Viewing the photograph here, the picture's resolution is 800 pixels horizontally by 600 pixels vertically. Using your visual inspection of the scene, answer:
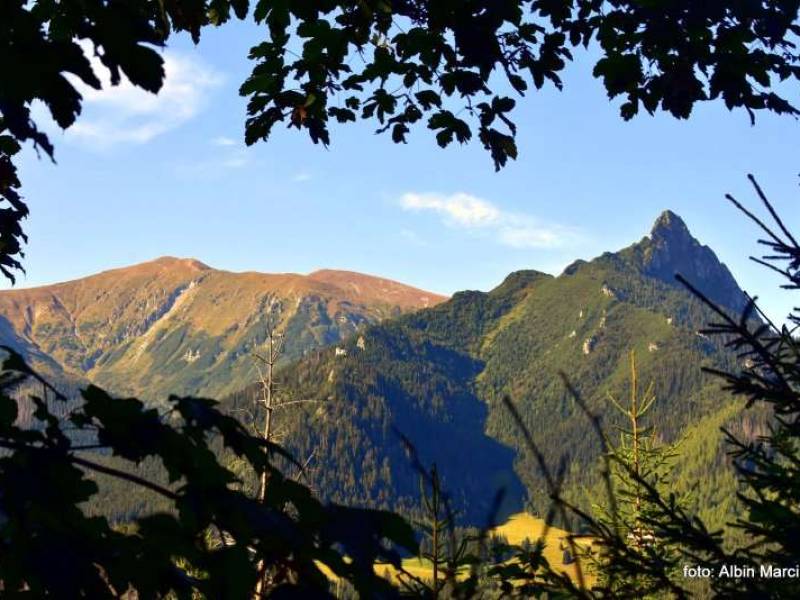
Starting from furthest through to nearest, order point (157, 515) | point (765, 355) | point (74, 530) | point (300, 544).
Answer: point (765, 355) < point (157, 515) < point (74, 530) < point (300, 544)

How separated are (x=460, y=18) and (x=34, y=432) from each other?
185 inches

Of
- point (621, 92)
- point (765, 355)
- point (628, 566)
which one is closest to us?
point (628, 566)

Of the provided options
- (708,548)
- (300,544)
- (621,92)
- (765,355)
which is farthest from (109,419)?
(621,92)

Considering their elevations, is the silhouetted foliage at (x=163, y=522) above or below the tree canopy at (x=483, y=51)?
below

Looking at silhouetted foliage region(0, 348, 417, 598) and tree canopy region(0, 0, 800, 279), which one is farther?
tree canopy region(0, 0, 800, 279)

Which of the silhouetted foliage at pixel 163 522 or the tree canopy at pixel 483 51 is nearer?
the silhouetted foliage at pixel 163 522

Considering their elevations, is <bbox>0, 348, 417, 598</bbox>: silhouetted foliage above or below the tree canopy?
below

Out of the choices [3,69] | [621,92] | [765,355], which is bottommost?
[765,355]

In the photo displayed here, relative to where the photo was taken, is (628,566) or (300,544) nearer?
(300,544)

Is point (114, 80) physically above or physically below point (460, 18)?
below

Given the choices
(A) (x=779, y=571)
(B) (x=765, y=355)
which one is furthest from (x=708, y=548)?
(B) (x=765, y=355)

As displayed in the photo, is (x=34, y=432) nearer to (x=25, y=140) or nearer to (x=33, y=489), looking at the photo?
(x=33, y=489)

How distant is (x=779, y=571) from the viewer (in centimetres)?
415

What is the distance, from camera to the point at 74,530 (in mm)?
2438
